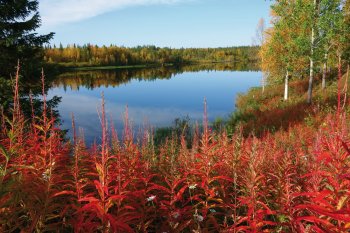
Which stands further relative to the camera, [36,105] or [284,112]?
[284,112]

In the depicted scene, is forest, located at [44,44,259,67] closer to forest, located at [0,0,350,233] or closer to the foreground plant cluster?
forest, located at [0,0,350,233]

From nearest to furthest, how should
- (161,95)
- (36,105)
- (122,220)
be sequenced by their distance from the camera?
(122,220), (36,105), (161,95)

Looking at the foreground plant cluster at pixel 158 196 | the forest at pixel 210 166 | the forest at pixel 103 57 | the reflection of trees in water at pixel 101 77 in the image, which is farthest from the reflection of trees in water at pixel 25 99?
the forest at pixel 103 57

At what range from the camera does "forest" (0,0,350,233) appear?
7.59 feet

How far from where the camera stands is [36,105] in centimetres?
1211

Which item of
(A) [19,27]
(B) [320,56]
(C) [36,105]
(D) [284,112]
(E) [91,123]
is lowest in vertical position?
(E) [91,123]

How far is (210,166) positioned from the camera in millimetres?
3727

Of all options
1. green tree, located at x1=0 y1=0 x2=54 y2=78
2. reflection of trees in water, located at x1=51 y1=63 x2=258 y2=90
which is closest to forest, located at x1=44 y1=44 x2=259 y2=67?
reflection of trees in water, located at x1=51 y1=63 x2=258 y2=90

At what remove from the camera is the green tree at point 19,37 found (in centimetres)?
1200

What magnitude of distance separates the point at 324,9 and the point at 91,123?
1937 centimetres

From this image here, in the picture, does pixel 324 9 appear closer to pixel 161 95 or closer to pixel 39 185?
pixel 39 185

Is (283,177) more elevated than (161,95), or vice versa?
(283,177)

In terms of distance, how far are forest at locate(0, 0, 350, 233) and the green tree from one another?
1.89m

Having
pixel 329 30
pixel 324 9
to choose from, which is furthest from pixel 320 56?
pixel 324 9
